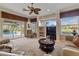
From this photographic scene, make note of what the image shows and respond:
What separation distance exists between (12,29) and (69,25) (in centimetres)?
128

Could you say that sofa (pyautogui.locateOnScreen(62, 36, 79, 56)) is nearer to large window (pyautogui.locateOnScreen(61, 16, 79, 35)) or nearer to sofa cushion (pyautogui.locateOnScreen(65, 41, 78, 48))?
sofa cushion (pyautogui.locateOnScreen(65, 41, 78, 48))

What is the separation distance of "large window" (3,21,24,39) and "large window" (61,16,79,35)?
928mm

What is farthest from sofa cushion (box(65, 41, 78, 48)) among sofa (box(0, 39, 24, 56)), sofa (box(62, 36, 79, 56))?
sofa (box(0, 39, 24, 56))

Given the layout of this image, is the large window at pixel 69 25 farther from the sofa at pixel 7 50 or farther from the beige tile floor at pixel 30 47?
the sofa at pixel 7 50

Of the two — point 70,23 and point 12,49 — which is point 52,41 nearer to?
point 70,23

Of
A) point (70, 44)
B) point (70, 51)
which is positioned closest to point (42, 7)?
point (70, 44)

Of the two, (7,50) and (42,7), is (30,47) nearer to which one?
(7,50)

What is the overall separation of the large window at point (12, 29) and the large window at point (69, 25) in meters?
0.93

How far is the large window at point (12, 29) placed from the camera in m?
2.90

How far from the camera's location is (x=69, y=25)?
290cm

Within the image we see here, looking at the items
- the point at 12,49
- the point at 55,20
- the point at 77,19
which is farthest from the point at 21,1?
the point at 77,19

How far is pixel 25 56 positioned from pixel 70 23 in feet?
4.05

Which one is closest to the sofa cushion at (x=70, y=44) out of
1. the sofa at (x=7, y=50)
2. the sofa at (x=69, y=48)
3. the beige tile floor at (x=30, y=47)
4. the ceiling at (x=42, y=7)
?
the sofa at (x=69, y=48)

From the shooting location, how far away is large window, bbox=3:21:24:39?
9.53 ft
